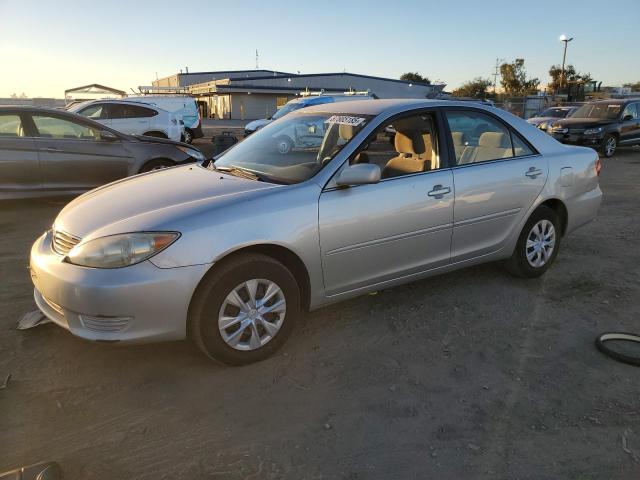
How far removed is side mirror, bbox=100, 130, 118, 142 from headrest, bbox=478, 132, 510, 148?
221 inches

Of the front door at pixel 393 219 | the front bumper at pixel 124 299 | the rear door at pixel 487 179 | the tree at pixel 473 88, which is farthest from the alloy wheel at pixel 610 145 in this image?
the tree at pixel 473 88

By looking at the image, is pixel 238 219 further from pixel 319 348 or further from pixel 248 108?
pixel 248 108

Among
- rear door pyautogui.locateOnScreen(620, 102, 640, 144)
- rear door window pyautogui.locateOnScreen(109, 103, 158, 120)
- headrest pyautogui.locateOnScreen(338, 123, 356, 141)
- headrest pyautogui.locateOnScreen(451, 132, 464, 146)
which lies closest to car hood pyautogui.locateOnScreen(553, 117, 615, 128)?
rear door pyautogui.locateOnScreen(620, 102, 640, 144)

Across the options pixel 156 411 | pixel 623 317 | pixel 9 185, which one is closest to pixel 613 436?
pixel 623 317

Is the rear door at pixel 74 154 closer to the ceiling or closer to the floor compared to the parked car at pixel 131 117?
closer to the floor

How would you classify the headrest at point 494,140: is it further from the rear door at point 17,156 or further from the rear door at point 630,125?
the rear door at point 630,125

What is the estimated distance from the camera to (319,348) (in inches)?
136

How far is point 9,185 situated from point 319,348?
5912 millimetres

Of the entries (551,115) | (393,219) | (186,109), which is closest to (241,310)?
(393,219)

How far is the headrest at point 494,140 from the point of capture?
4320mm

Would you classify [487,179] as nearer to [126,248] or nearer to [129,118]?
[126,248]

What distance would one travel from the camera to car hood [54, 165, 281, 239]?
Result: 2.95m

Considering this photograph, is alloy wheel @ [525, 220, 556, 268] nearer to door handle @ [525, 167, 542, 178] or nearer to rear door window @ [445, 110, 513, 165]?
door handle @ [525, 167, 542, 178]

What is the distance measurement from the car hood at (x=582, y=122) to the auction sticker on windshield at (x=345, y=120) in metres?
14.2
